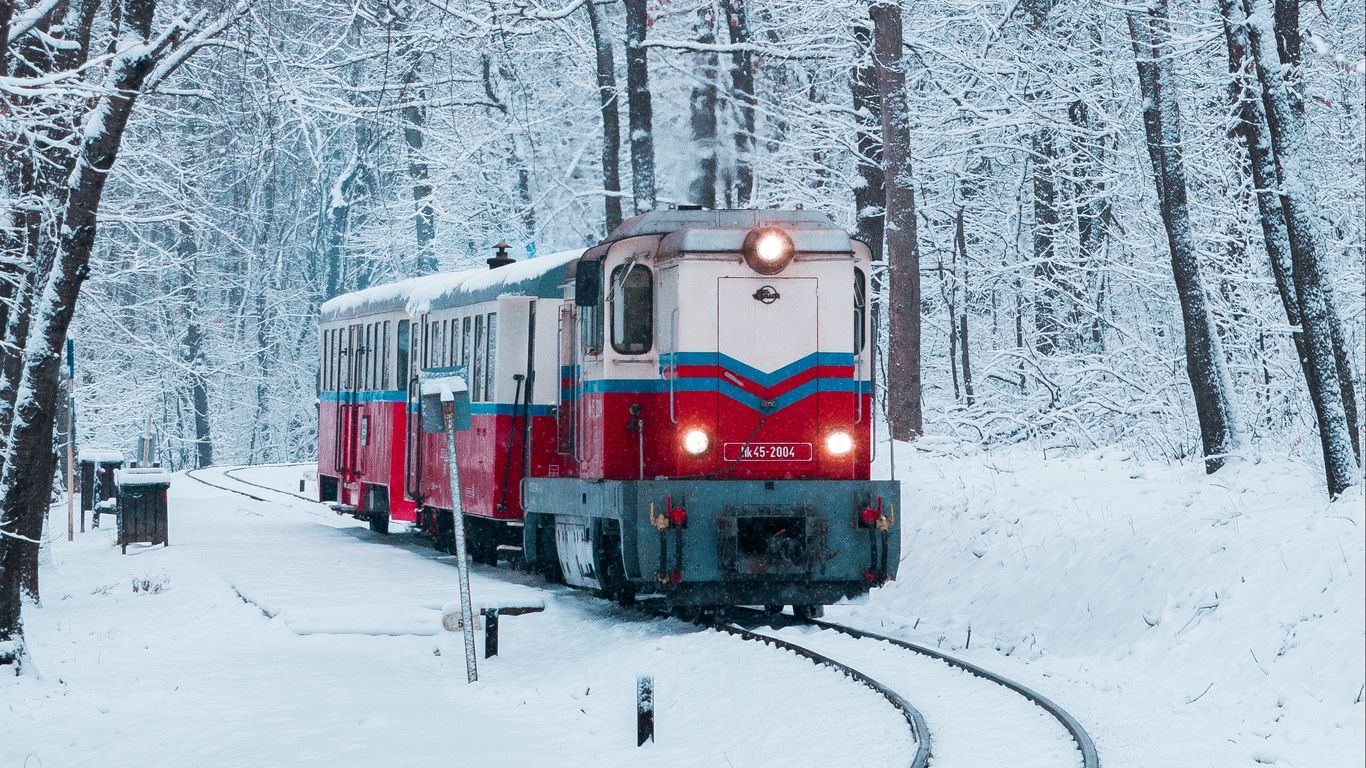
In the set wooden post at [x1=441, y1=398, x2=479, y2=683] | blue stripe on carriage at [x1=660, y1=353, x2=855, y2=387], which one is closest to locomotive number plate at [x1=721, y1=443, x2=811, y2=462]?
blue stripe on carriage at [x1=660, y1=353, x2=855, y2=387]

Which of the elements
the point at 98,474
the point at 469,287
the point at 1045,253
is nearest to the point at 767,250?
the point at 469,287

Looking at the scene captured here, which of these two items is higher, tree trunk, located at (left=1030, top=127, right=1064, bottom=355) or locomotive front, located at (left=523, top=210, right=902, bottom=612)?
tree trunk, located at (left=1030, top=127, right=1064, bottom=355)

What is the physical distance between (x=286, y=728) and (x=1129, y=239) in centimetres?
1623

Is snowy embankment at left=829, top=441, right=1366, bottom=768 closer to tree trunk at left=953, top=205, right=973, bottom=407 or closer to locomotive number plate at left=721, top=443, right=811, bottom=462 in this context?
locomotive number plate at left=721, top=443, right=811, bottom=462

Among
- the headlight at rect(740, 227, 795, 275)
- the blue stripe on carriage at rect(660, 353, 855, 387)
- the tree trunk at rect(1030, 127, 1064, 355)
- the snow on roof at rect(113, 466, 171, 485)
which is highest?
the tree trunk at rect(1030, 127, 1064, 355)

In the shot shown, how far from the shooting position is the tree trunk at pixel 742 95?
78.0 ft

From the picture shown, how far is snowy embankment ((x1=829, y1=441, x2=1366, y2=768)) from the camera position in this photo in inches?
361

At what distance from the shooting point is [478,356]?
16281 millimetres

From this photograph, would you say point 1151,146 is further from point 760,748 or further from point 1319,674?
point 760,748

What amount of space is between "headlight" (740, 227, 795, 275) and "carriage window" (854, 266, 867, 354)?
2.44 ft

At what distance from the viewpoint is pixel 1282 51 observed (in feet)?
46.0

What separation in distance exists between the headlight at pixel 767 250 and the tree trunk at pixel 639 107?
32.9ft

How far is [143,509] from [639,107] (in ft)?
28.0

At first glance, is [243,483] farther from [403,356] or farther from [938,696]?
[938,696]
